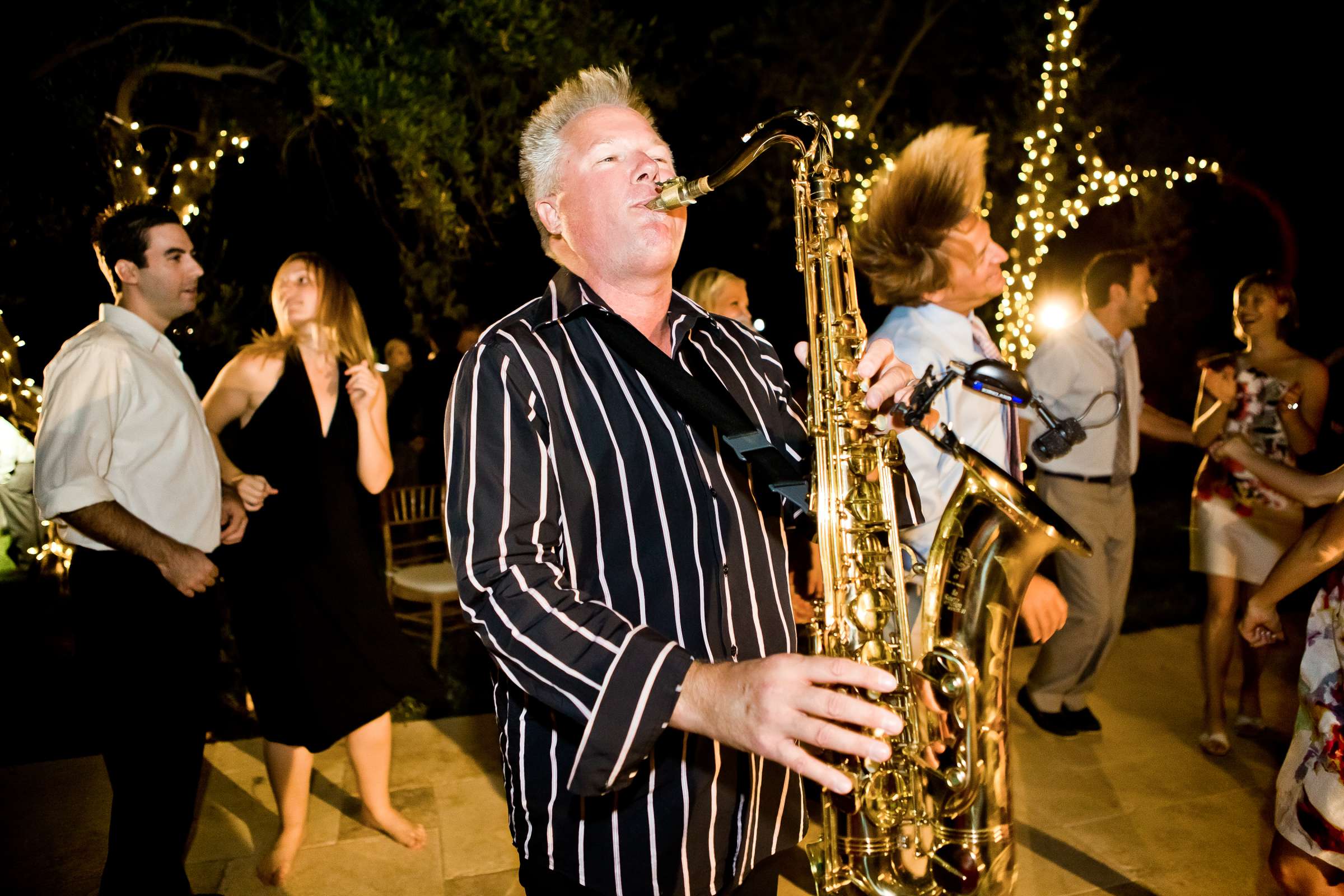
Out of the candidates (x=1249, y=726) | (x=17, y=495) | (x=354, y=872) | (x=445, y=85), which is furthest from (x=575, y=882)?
(x=17, y=495)

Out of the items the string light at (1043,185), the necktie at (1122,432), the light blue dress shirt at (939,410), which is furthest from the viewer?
the string light at (1043,185)

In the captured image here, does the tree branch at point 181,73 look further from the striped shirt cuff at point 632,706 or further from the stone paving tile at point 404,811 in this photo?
the striped shirt cuff at point 632,706

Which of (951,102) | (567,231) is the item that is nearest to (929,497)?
(567,231)

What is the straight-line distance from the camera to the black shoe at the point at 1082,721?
442 centimetres

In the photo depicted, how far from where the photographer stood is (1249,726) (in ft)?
14.4

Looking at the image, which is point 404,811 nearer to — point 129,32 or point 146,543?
point 146,543

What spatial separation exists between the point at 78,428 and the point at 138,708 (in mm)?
875

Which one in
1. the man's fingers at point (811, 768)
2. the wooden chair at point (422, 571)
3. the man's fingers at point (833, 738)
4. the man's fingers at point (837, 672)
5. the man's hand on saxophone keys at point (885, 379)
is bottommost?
the wooden chair at point (422, 571)

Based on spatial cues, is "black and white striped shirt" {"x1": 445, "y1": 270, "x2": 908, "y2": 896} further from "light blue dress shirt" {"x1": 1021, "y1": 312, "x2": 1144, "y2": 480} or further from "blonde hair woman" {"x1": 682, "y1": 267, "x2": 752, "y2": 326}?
"light blue dress shirt" {"x1": 1021, "y1": 312, "x2": 1144, "y2": 480}

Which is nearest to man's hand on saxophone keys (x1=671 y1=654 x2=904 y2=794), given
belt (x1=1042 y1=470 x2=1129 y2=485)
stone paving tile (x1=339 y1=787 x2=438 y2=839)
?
stone paving tile (x1=339 y1=787 x2=438 y2=839)

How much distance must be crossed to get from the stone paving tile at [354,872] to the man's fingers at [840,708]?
273 cm

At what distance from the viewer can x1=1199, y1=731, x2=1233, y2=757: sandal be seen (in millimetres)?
4152

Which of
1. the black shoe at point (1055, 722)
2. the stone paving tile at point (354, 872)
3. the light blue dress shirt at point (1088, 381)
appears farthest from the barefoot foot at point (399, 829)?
the light blue dress shirt at point (1088, 381)

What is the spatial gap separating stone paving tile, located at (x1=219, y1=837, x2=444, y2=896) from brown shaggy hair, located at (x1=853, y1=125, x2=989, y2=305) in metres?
2.81
